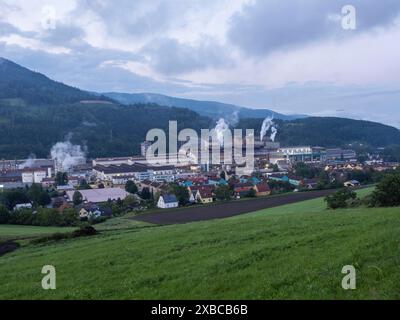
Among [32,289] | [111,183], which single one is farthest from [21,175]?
[32,289]

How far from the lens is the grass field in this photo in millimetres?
8203

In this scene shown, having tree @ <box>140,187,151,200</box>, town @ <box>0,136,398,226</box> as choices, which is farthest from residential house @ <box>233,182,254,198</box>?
tree @ <box>140,187,151,200</box>

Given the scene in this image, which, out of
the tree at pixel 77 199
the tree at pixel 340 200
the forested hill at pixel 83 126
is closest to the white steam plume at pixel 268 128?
the forested hill at pixel 83 126

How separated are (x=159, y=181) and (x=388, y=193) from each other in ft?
203

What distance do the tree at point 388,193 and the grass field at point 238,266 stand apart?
9.32 m

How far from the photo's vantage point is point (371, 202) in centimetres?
2481

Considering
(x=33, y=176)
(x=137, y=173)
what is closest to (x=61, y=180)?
(x=33, y=176)

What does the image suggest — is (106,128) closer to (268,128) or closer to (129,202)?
(268,128)

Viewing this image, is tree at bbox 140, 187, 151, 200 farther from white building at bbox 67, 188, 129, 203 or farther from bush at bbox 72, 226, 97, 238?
bush at bbox 72, 226, 97, 238

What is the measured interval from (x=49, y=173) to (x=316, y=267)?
98359mm

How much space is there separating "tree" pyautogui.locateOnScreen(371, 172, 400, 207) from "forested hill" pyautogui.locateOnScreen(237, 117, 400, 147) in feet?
399

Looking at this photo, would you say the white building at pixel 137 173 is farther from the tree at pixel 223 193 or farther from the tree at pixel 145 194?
the tree at pixel 223 193

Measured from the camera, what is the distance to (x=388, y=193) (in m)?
23.7

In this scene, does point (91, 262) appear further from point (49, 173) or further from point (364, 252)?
point (49, 173)
